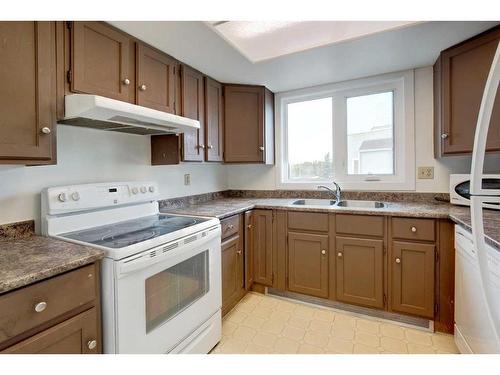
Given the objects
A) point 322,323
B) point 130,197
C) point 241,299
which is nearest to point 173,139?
point 130,197

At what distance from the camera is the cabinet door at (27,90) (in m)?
1.03

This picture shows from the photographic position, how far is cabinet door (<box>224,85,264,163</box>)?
2480 millimetres

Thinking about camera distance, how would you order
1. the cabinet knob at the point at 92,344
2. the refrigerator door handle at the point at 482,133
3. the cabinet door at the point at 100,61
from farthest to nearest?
the cabinet door at the point at 100,61 < the cabinet knob at the point at 92,344 < the refrigerator door handle at the point at 482,133

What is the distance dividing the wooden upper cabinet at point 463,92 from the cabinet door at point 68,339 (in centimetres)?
232

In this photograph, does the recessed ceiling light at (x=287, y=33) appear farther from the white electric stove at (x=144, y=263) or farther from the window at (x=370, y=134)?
the white electric stove at (x=144, y=263)

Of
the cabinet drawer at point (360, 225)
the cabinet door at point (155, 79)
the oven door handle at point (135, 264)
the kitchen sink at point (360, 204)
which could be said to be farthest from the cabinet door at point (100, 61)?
the kitchen sink at point (360, 204)

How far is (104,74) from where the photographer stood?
142cm

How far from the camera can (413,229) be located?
5.83 ft

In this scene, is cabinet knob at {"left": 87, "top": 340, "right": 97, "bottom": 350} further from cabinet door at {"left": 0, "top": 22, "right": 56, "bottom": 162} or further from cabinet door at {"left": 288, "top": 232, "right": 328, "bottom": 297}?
cabinet door at {"left": 288, "top": 232, "right": 328, "bottom": 297}

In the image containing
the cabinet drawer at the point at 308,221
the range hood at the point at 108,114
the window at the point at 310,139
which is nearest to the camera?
the range hood at the point at 108,114

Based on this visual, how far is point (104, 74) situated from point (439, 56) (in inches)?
90.2

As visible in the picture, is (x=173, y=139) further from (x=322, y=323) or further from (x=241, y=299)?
(x=322, y=323)

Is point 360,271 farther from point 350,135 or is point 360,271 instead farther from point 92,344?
point 92,344

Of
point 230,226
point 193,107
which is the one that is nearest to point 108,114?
point 193,107
